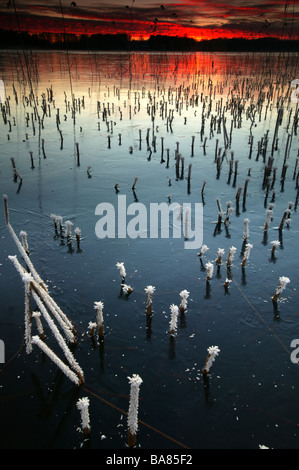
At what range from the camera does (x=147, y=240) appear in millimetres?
7773

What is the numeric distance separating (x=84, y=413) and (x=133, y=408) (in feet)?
1.95

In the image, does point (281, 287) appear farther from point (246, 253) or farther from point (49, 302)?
point (49, 302)

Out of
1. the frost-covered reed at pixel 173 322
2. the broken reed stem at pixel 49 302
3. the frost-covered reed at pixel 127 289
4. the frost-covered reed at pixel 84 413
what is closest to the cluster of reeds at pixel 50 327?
the broken reed stem at pixel 49 302

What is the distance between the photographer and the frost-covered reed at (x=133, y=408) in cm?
312

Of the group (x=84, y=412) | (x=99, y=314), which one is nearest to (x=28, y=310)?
(x=99, y=314)

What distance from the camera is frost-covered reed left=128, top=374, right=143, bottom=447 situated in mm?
3121

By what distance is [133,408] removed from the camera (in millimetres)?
3264

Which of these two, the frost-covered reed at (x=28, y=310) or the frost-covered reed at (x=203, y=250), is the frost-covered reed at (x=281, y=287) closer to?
the frost-covered reed at (x=203, y=250)

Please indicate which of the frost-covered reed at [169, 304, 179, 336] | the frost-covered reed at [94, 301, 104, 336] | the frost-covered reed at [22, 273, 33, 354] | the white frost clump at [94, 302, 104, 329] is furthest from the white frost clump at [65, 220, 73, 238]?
the frost-covered reed at [169, 304, 179, 336]

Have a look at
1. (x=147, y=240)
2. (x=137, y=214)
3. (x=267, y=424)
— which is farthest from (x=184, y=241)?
(x=267, y=424)

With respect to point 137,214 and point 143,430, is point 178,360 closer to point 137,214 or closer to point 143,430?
point 143,430

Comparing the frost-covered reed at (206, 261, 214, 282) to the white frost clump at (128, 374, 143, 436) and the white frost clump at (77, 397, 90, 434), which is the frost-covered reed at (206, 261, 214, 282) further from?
the white frost clump at (77, 397, 90, 434)

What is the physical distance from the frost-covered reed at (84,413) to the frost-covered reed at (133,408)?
473 mm

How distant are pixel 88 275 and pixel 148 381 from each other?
2.72 metres
